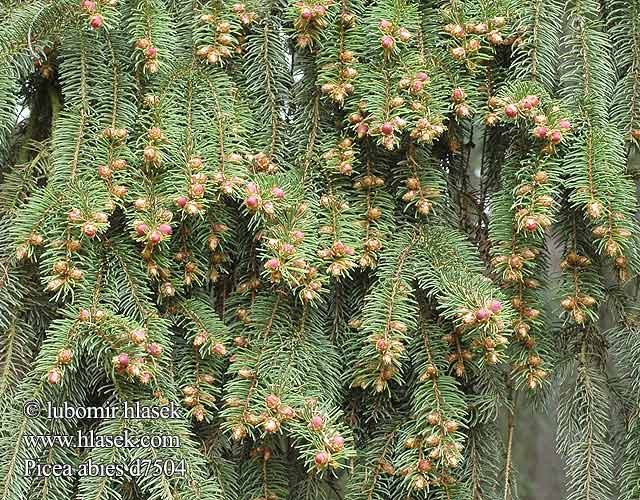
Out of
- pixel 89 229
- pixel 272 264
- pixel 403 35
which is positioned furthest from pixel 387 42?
pixel 89 229

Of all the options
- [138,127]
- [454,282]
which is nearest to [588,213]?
[454,282]

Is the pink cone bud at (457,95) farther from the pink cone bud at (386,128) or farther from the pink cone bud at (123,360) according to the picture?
the pink cone bud at (123,360)

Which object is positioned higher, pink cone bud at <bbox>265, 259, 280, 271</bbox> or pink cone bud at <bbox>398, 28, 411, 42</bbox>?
pink cone bud at <bbox>398, 28, 411, 42</bbox>

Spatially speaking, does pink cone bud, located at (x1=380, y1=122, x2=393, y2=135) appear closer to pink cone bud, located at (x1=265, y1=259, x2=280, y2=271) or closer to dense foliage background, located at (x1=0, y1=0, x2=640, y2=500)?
dense foliage background, located at (x1=0, y1=0, x2=640, y2=500)

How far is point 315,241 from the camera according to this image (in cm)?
93

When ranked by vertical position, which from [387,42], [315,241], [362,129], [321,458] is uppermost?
[387,42]

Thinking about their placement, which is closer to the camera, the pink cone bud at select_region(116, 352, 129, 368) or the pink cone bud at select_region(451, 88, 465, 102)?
the pink cone bud at select_region(116, 352, 129, 368)

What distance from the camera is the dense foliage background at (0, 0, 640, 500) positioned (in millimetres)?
898

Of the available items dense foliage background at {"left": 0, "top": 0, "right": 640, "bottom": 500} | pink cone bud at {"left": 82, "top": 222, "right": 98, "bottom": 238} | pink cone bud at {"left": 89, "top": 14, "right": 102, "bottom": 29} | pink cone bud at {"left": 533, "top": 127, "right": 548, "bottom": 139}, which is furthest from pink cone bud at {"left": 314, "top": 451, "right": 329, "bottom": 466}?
pink cone bud at {"left": 89, "top": 14, "right": 102, "bottom": 29}

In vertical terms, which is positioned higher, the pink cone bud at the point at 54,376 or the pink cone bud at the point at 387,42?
the pink cone bud at the point at 387,42

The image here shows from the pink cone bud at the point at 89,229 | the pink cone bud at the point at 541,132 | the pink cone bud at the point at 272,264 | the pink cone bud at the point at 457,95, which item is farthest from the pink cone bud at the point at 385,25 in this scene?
the pink cone bud at the point at 89,229

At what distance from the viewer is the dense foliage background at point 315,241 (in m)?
A: 0.90

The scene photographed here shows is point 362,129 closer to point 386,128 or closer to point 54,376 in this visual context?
point 386,128

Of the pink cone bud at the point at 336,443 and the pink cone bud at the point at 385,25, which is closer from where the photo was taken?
the pink cone bud at the point at 336,443
